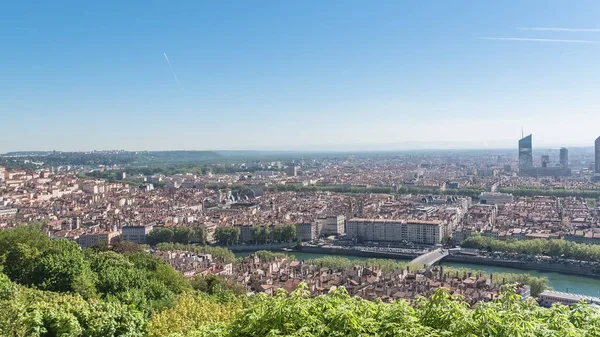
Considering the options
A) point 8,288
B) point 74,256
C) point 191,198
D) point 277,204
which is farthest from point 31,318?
point 191,198

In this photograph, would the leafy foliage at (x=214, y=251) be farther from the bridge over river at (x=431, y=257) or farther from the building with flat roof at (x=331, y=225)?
the building with flat roof at (x=331, y=225)

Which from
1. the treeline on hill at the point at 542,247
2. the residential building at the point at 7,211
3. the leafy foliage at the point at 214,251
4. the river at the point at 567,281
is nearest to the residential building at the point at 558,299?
the river at the point at 567,281

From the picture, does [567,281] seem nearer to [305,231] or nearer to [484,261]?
[484,261]

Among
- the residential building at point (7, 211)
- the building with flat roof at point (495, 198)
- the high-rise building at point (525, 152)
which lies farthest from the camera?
the high-rise building at point (525, 152)

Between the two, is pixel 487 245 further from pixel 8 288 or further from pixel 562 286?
pixel 8 288

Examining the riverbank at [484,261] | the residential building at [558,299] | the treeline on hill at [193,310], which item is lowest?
the riverbank at [484,261]

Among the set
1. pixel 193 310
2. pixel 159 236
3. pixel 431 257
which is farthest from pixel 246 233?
pixel 193 310
